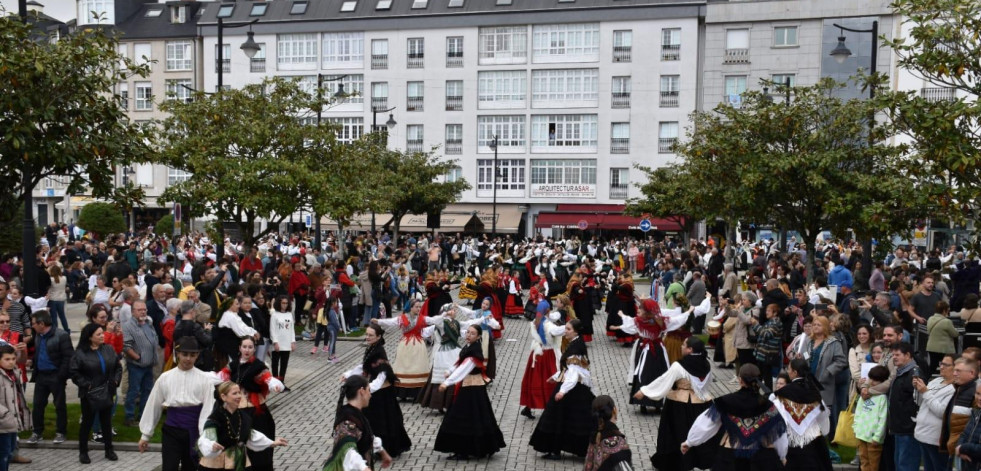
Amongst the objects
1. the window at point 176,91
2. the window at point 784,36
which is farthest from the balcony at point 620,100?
the window at point 176,91

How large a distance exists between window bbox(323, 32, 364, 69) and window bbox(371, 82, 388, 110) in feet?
5.35

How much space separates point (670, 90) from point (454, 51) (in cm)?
1336

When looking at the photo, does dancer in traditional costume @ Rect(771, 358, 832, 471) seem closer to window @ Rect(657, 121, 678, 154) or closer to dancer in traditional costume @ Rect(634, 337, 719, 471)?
dancer in traditional costume @ Rect(634, 337, 719, 471)

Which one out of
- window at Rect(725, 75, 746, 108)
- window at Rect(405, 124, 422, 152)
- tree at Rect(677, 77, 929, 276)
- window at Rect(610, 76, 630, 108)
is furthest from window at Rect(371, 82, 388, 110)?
tree at Rect(677, 77, 929, 276)

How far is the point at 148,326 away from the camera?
36.7ft

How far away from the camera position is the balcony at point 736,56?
5141 centimetres

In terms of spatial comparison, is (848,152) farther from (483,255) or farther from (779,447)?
(483,255)

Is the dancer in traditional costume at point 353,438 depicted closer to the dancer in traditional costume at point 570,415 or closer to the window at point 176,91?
the dancer in traditional costume at point 570,415

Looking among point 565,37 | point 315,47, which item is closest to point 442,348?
point 565,37

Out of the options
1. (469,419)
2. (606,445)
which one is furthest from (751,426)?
(469,419)

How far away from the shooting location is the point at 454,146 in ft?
182

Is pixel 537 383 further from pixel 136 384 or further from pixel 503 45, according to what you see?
pixel 503 45

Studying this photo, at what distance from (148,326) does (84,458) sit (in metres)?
1.92

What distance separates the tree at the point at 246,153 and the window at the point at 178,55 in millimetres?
41618
